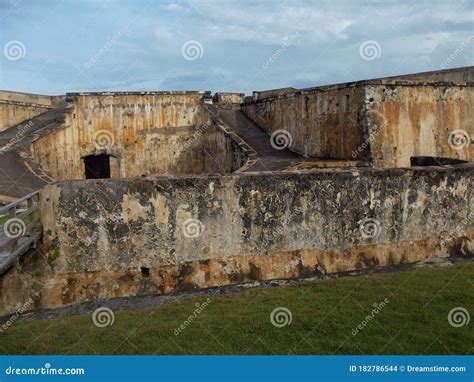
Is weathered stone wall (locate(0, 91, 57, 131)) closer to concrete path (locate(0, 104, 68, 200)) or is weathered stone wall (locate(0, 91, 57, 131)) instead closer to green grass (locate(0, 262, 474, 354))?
concrete path (locate(0, 104, 68, 200))

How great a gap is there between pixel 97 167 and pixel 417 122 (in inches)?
502

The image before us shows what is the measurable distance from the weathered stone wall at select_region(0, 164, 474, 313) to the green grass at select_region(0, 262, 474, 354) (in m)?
0.63

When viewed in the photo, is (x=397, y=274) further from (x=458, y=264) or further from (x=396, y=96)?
(x=396, y=96)

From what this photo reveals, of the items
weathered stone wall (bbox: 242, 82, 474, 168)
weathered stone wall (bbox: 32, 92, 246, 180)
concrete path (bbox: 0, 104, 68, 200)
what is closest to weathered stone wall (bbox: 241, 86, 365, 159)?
weathered stone wall (bbox: 242, 82, 474, 168)

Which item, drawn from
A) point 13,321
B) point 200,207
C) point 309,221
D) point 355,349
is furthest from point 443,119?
point 13,321

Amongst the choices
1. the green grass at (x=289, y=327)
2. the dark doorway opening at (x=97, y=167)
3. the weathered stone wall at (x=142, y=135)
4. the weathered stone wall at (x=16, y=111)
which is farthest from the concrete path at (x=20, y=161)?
the green grass at (x=289, y=327)

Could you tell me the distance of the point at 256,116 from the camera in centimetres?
1812

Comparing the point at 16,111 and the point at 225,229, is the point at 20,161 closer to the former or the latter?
the point at 16,111

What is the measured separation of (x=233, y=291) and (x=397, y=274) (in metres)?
2.00

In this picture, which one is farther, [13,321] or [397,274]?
[397,274]

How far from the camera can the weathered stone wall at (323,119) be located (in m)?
12.1

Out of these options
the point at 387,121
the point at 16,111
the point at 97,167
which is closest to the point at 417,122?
the point at 387,121

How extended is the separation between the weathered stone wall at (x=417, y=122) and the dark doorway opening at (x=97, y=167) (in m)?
11.3

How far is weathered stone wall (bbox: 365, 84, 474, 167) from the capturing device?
11719 millimetres
